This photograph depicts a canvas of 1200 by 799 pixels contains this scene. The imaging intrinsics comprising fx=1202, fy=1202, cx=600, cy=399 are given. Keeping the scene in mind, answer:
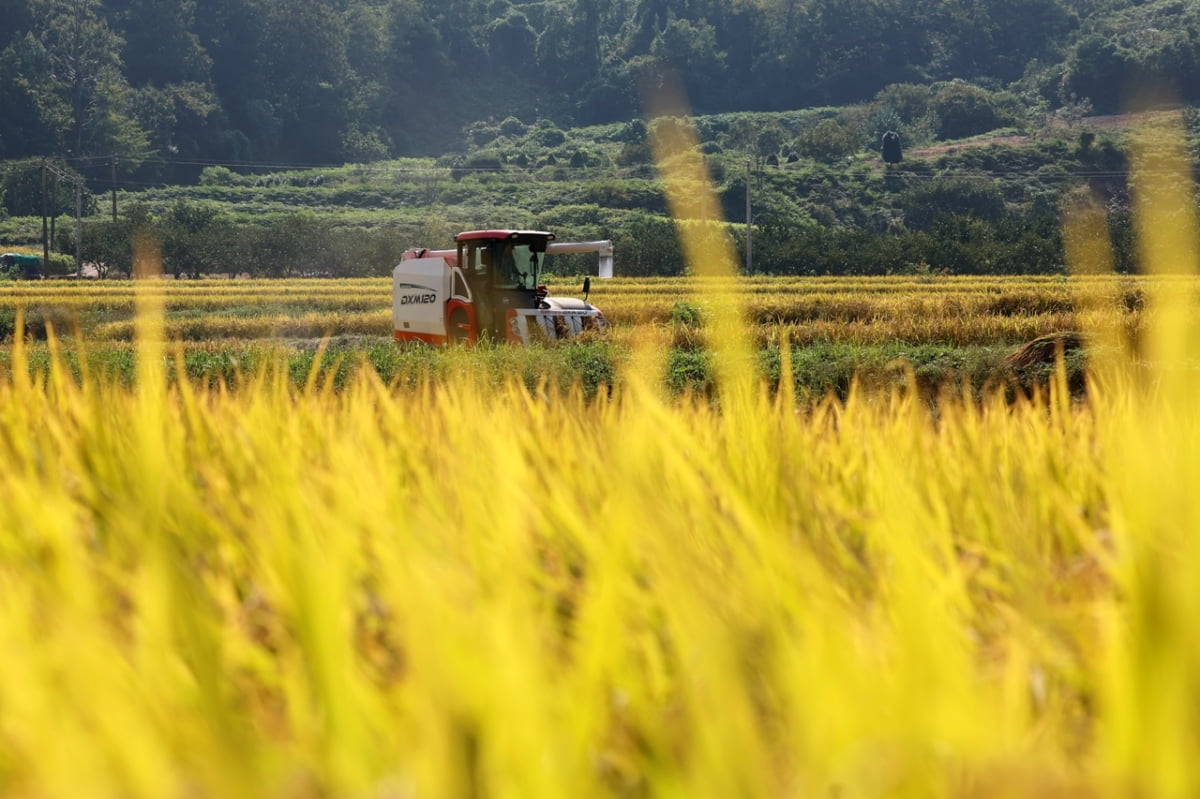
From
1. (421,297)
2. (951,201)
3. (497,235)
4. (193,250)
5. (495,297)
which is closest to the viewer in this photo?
(497,235)

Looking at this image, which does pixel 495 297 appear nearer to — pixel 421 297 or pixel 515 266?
pixel 515 266

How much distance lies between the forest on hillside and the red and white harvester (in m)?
92.8

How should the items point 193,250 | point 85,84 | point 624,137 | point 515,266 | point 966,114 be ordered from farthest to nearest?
→ point 624,137, point 966,114, point 85,84, point 193,250, point 515,266

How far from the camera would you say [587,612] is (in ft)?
4.23

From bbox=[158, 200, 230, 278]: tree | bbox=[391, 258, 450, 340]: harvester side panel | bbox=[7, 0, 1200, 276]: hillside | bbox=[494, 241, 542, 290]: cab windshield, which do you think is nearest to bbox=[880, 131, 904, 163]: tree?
bbox=[7, 0, 1200, 276]: hillside

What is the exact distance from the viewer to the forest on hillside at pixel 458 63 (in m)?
110

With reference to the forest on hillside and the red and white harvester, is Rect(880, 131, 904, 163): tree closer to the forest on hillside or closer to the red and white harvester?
the forest on hillside

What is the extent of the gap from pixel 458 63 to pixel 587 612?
519 feet

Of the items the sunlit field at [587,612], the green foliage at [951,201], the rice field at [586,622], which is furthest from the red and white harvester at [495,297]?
the green foliage at [951,201]

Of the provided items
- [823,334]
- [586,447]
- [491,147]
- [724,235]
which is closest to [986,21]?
[491,147]

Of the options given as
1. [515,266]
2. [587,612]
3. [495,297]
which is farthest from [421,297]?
[587,612]

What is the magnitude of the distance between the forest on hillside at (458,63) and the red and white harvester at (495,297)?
92780 mm

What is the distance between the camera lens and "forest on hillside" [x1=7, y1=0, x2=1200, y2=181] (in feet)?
362

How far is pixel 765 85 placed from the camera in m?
153
